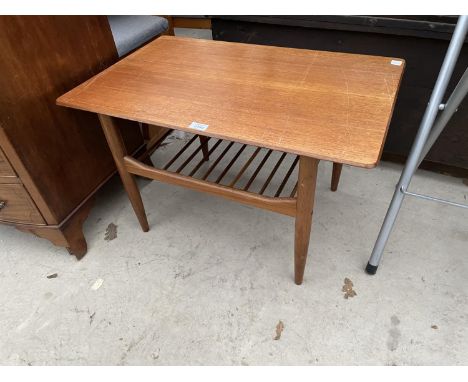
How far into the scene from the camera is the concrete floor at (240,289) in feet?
3.47

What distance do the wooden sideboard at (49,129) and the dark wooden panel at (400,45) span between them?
692 millimetres

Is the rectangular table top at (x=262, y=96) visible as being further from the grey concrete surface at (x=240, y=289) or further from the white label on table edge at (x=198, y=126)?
the grey concrete surface at (x=240, y=289)

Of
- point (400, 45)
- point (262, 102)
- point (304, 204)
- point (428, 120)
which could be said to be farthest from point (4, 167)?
point (400, 45)

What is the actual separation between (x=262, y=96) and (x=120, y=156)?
527mm

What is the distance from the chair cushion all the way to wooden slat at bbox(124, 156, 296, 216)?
692mm

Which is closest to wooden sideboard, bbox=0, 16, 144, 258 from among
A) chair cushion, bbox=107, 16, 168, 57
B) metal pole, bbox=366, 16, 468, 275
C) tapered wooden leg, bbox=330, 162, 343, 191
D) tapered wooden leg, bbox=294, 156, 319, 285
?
chair cushion, bbox=107, 16, 168, 57

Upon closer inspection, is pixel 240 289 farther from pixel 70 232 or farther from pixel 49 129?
pixel 49 129

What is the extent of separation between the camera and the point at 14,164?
1015mm

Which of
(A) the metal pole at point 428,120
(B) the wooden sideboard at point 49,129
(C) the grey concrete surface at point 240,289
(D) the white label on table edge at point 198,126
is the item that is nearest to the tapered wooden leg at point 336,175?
(C) the grey concrete surface at point 240,289

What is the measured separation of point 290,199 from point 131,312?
68 centimetres

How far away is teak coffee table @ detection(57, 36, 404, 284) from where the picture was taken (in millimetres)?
795

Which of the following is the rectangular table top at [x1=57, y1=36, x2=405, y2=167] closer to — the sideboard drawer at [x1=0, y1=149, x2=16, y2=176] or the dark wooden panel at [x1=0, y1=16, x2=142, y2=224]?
the dark wooden panel at [x1=0, y1=16, x2=142, y2=224]

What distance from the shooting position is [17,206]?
1162mm
